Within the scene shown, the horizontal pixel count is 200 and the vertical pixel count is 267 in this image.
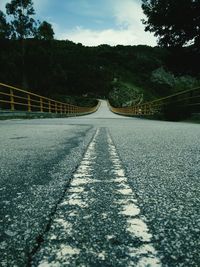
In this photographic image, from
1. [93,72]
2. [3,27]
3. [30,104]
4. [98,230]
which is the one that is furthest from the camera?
[93,72]

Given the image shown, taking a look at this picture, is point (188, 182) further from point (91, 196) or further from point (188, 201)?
point (91, 196)

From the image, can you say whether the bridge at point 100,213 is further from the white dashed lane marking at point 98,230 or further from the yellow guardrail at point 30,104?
the yellow guardrail at point 30,104

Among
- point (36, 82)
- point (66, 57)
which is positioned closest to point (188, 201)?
point (36, 82)

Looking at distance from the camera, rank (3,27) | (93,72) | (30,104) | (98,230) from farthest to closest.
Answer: (93,72)
(3,27)
(30,104)
(98,230)

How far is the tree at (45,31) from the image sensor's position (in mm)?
45750

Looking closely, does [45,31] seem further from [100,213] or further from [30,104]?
[100,213]

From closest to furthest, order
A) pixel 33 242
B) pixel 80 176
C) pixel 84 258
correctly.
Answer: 1. pixel 84 258
2. pixel 33 242
3. pixel 80 176

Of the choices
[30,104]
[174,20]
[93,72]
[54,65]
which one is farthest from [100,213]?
[93,72]

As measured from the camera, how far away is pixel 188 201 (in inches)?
68.3

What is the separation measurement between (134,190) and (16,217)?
0.76 meters

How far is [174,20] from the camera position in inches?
843

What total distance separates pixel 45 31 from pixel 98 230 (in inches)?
1888

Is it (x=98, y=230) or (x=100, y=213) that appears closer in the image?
(x=98, y=230)

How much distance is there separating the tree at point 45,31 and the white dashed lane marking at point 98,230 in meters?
46.7
